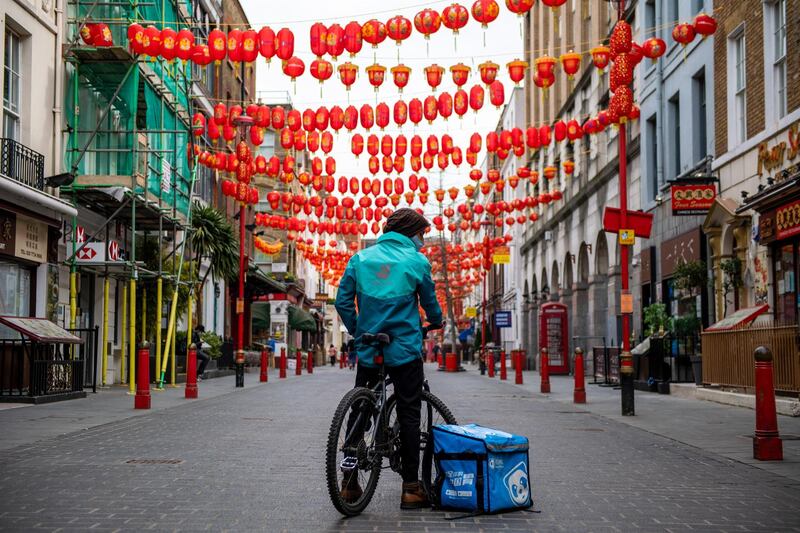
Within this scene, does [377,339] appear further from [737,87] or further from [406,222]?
[737,87]

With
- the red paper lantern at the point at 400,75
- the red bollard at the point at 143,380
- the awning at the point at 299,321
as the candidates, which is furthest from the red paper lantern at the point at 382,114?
the awning at the point at 299,321

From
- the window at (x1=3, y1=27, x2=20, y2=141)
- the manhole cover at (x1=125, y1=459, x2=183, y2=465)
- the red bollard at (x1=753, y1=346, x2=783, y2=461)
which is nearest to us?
the manhole cover at (x1=125, y1=459, x2=183, y2=465)

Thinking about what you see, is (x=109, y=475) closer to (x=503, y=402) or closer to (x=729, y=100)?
(x=503, y=402)

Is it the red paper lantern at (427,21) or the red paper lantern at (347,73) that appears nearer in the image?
the red paper lantern at (427,21)

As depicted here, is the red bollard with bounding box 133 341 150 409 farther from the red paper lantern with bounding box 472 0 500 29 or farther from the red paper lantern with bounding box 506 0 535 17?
the red paper lantern with bounding box 506 0 535 17

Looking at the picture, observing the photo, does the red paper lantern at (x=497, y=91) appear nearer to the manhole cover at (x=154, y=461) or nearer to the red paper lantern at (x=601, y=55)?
the red paper lantern at (x=601, y=55)

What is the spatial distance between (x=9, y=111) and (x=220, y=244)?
10.6 m

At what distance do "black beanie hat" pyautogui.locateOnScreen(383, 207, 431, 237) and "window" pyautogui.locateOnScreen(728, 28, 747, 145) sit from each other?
47.4ft

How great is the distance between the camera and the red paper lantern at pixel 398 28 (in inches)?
680

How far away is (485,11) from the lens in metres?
16.5

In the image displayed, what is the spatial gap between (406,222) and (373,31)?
37.9 ft

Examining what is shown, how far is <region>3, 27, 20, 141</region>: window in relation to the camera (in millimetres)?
17625

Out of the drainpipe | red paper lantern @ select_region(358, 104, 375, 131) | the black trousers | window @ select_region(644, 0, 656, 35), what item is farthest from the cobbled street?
window @ select_region(644, 0, 656, 35)

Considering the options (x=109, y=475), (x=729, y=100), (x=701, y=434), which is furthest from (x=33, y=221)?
(x=729, y=100)
